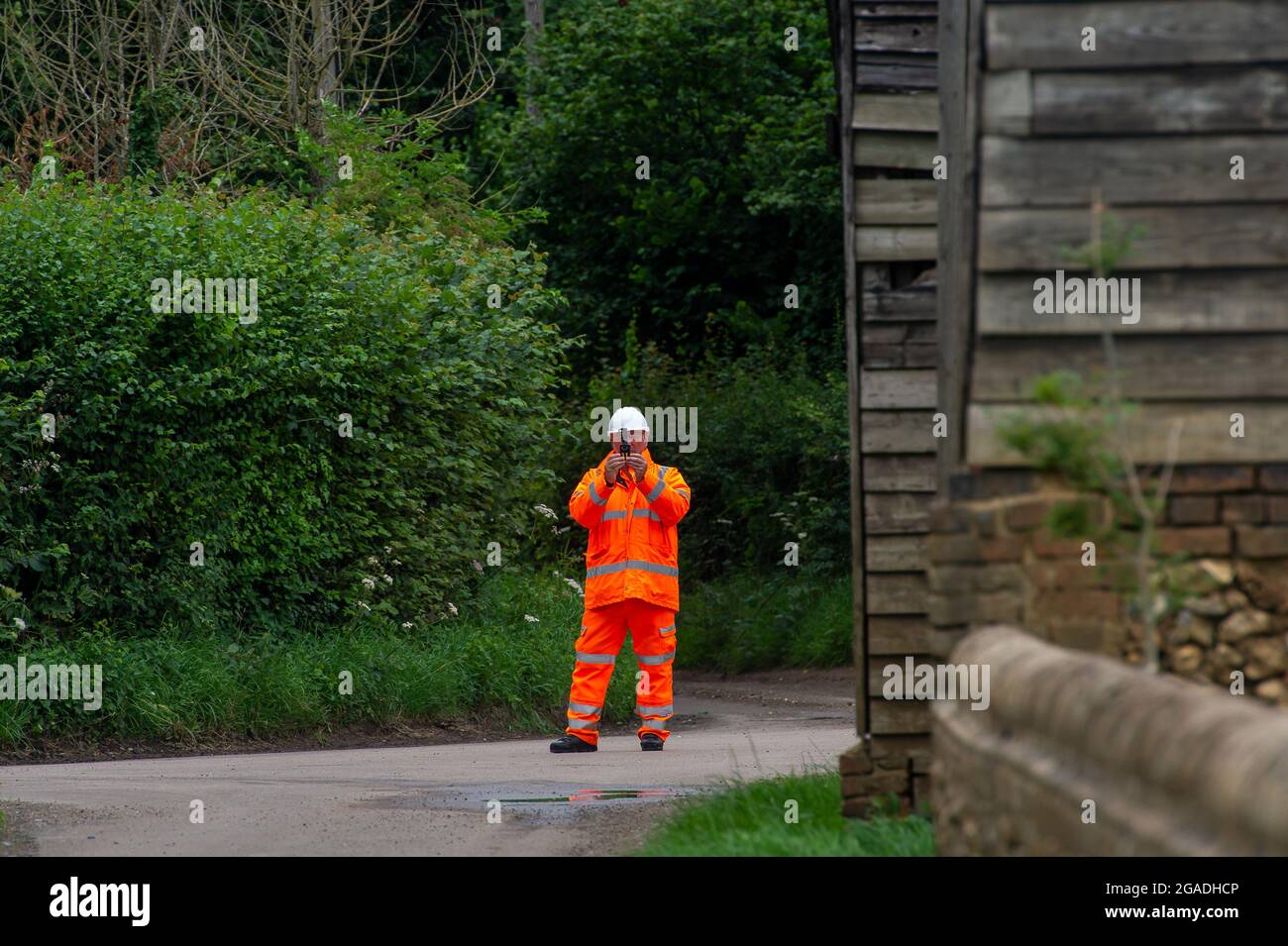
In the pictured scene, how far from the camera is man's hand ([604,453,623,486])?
11211mm

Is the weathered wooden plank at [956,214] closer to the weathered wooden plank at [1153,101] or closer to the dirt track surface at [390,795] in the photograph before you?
the weathered wooden plank at [1153,101]

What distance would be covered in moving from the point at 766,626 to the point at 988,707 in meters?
14.1

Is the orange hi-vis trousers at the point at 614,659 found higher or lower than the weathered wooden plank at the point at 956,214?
lower

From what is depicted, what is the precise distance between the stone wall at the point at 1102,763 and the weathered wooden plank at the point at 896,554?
79.6 inches

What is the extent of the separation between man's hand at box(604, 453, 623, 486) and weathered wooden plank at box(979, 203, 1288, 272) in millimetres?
5754

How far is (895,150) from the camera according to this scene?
7434 millimetres

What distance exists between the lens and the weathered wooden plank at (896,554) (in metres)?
7.25

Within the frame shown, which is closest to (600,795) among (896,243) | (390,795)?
(390,795)

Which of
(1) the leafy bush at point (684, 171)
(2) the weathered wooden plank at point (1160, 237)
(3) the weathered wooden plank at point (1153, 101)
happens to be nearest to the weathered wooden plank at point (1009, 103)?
(3) the weathered wooden plank at point (1153, 101)

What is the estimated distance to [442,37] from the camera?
105 ft

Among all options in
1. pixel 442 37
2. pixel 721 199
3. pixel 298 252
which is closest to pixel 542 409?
pixel 298 252

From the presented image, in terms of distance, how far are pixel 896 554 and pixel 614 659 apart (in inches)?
169

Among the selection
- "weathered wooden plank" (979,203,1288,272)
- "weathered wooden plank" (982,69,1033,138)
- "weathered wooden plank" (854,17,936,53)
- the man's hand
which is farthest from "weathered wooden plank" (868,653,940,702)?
the man's hand
